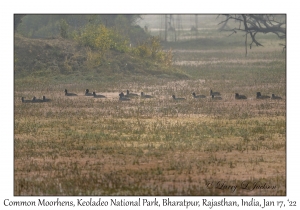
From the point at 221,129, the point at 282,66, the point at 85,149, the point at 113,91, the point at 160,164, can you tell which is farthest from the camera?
the point at 282,66

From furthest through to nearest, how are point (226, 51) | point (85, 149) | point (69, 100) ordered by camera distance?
point (226, 51)
point (69, 100)
point (85, 149)

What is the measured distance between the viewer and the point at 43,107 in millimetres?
25031

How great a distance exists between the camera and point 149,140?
18.2m

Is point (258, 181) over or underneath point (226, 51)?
underneath

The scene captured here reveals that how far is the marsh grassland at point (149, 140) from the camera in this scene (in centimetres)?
1336

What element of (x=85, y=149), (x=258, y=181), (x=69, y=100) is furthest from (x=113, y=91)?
(x=258, y=181)

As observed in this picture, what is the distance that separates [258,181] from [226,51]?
40172mm

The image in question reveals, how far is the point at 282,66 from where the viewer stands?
3984 cm

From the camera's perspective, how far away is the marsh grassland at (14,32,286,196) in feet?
43.8

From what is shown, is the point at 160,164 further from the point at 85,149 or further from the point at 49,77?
the point at 49,77

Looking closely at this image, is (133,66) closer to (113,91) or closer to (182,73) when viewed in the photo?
(182,73)

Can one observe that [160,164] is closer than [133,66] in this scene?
Yes

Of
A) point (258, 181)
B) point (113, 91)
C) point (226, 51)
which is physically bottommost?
point (258, 181)

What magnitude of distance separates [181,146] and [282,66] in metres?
24.0
